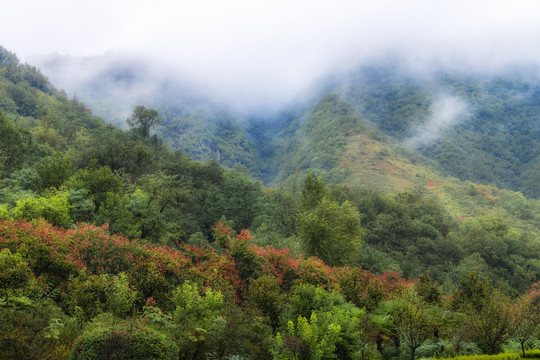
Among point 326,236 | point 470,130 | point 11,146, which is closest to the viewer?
point 326,236

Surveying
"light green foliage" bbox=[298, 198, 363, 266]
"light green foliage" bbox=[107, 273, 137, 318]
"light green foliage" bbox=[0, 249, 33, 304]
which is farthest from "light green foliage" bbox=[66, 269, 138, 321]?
"light green foliage" bbox=[298, 198, 363, 266]

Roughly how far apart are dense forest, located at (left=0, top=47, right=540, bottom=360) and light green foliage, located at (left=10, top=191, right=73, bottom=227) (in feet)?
0.33

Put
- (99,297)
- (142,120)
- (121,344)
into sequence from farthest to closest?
(142,120), (99,297), (121,344)

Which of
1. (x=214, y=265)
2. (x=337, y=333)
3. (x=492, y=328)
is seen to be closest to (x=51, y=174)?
(x=214, y=265)

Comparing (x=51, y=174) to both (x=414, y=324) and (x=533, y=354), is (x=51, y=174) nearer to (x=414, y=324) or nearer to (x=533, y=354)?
(x=414, y=324)

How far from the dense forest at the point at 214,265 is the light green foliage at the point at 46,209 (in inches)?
4.0

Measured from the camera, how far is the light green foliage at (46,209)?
2036cm

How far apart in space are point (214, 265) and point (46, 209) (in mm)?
12364

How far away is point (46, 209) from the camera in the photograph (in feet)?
70.2

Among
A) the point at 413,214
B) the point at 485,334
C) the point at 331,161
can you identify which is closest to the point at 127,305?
the point at 485,334

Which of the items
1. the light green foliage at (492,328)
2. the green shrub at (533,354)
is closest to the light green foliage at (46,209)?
the light green foliage at (492,328)

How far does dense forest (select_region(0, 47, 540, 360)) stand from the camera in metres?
11.5

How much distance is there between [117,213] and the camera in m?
26.5

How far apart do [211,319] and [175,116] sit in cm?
15640
